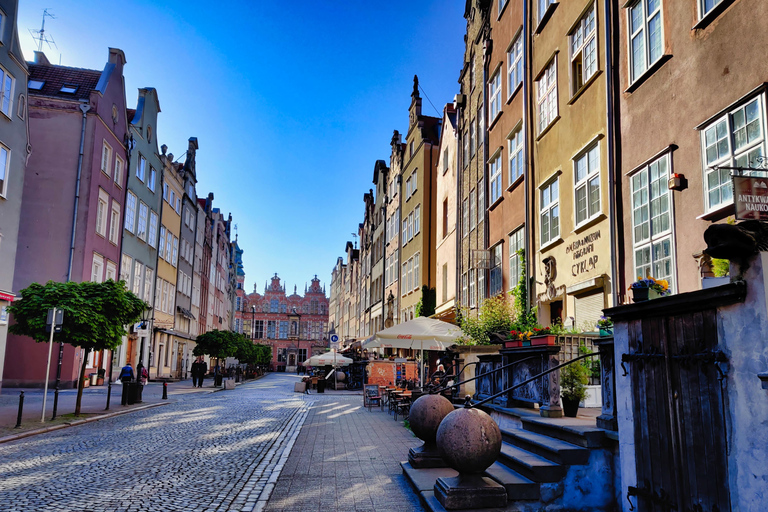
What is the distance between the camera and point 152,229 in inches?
1481

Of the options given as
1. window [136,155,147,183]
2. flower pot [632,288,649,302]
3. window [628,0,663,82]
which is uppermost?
window [136,155,147,183]

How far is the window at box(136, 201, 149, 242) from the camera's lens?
35031mm

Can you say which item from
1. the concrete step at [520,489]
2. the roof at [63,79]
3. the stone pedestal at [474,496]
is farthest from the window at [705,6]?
the roof at [63,79]

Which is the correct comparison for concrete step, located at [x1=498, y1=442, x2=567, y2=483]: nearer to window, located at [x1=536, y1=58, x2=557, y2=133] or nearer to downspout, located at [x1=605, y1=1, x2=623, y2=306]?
downspout, located at [x1=605, y1=1, x2=623, y2=306]

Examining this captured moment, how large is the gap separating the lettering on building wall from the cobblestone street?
493 centimetres

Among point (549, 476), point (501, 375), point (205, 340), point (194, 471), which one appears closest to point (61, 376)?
point (205, 340)

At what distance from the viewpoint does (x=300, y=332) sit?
111 m

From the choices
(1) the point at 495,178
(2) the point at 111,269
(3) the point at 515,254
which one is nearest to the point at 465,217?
(1) the point at 495,178

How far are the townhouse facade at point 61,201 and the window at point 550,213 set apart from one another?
1797cm

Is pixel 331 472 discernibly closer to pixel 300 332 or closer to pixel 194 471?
pixel 194 471

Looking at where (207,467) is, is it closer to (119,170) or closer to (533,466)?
(533,466)

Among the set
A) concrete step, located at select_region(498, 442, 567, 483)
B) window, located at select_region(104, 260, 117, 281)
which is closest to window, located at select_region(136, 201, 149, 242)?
window, located at select_region(104, 260, 117, 281)

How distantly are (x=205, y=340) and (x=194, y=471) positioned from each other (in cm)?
2990

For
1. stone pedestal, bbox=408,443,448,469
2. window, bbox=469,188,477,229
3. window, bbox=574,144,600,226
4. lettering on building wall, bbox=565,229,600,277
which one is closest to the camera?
stone pedestal, bbox=408,443,448,469
